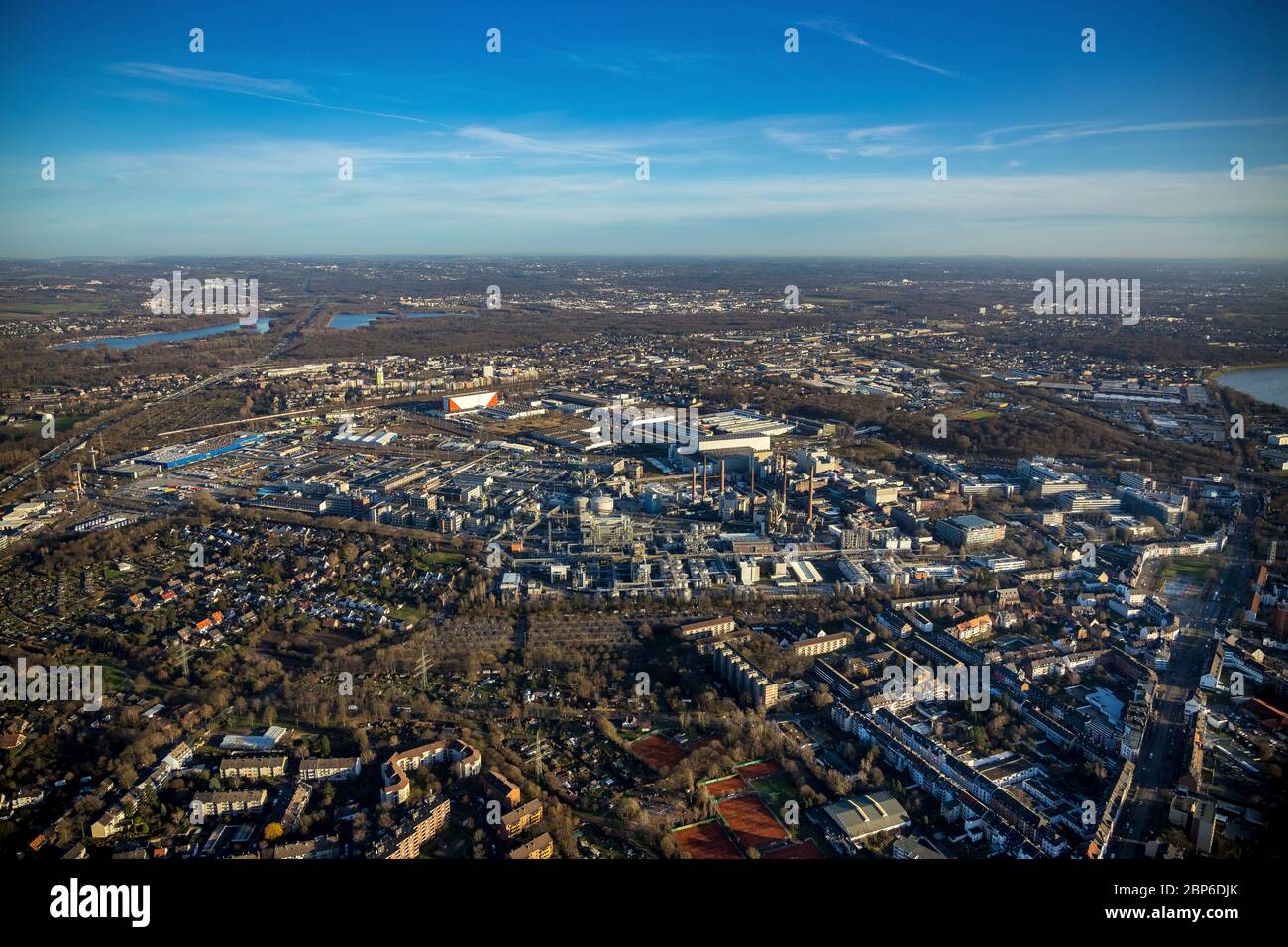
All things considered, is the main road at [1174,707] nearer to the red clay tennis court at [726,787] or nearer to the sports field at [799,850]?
the sports field at [799,850]

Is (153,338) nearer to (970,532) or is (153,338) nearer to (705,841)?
(970,532)

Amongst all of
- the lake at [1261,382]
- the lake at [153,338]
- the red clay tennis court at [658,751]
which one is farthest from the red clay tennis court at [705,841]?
the lake at [153,338]

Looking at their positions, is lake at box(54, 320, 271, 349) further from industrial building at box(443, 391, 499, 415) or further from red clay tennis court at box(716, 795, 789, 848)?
red clay tennis court at box(716, 795, 789, 848)

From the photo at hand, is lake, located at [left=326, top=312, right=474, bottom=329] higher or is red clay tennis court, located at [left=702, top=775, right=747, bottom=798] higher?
lake, located at [left=326, top=312, right=474, bottom=329]

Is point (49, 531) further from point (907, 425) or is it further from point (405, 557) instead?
point (907, 425)

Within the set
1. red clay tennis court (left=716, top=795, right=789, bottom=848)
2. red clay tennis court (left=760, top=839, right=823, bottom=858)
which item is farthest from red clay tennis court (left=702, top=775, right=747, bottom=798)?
red clay tennis court (left=760, top=839, right=823, bottom=858)

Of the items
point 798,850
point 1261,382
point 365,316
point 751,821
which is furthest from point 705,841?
point 365,316
